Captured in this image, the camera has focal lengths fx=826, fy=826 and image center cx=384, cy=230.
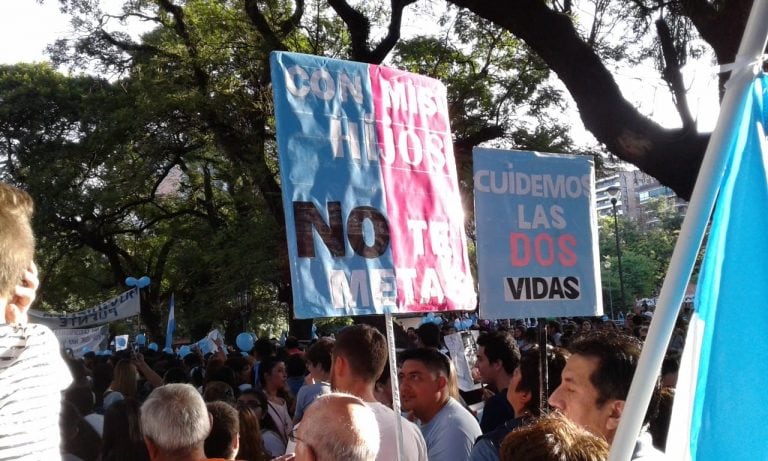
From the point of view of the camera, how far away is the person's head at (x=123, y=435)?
13.9ft

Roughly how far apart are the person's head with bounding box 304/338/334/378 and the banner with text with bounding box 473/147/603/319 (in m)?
2.16

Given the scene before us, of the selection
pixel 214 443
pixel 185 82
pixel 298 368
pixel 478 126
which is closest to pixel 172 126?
pixel 185 82

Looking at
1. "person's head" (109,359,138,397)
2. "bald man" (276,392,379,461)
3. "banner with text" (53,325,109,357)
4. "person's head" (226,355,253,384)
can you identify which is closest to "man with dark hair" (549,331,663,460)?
"bald man" (276,392,379,461)

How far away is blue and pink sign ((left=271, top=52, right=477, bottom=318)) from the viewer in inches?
137

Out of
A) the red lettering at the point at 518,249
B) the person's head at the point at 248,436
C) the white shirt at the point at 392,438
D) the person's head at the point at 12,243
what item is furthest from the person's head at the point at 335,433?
the red lettering at the point at 518,249

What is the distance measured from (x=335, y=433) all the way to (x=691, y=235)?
1289 mm

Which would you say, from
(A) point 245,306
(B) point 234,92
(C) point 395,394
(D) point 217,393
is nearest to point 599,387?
(C) point 395,394

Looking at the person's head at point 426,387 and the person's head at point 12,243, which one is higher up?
the person's head at point 12,243

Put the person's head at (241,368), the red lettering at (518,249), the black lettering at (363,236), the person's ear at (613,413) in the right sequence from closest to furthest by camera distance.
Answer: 1. the person's ear at (613,413)
2. the black lettering at (363,236)
3. the red lettering at (518,249)
4. the person's head at (241,368)

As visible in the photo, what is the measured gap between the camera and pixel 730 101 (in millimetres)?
1842

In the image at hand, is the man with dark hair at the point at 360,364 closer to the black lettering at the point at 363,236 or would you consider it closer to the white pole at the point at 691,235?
the black lettering at the point at 363,236

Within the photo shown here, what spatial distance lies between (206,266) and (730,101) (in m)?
26.9

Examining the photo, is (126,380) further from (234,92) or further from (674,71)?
(234,92)

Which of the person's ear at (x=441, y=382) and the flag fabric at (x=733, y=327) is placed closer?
the flag fabric at (x=733, y=327)
